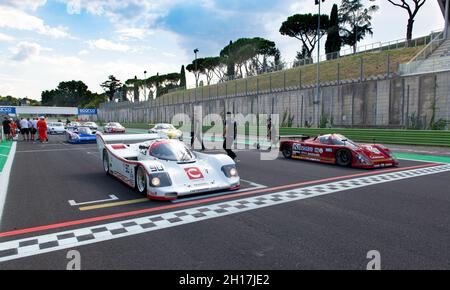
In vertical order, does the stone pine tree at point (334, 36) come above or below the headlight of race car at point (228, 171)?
above

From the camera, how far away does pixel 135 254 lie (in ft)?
12.3

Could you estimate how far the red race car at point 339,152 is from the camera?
984cm

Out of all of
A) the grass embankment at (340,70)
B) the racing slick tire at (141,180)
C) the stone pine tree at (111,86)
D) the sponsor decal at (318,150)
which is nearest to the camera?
the racing slick tire at (141,180)

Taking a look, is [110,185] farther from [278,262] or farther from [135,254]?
[278,262]

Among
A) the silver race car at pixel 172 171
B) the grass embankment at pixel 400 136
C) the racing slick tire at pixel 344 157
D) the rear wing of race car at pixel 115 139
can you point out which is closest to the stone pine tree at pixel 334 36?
the grass embankment at pixel 400 136

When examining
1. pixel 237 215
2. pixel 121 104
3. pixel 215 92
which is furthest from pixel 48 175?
pixel 121 104

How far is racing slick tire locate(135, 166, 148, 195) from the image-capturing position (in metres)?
6.46

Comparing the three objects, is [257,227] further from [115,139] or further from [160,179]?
[115,139]

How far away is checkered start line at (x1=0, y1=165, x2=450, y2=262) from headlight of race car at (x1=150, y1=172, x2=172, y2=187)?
2.70 ft

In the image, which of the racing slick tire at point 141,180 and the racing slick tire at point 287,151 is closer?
the racing slick tire at point 141,180

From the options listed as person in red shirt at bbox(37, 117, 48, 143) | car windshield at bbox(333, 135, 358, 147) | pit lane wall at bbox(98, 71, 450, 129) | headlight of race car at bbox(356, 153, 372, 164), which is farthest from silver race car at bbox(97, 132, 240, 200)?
pit lane wall at bbox(98, 71, 450, 129)

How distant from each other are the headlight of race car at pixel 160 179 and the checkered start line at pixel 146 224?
0.82m

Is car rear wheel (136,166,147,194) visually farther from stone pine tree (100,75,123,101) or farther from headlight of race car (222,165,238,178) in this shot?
stone pine tree (100,75,123,101)

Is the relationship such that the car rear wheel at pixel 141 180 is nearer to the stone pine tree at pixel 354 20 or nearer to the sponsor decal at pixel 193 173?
the sponsor decal at pixel 193 173
